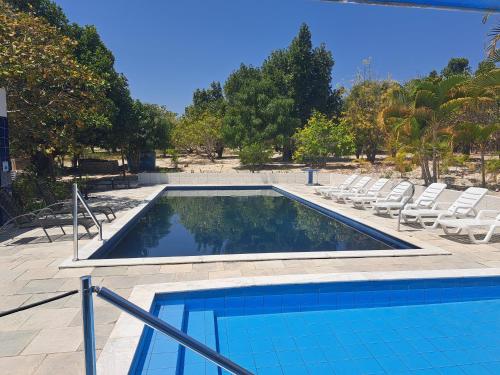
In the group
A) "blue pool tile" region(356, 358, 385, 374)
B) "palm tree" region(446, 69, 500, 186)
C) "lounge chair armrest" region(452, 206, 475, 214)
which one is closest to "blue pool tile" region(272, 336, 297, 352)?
"blue pool tile" region(356, 358, 385, 374)

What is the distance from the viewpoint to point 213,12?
4.84 meters

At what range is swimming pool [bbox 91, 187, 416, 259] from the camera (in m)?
8.13

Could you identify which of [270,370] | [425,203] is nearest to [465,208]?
[425,203]

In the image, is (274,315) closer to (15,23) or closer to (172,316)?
(172,316)

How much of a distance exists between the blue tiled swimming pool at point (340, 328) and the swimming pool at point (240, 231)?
246 centimetres

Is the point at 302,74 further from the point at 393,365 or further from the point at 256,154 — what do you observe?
the point at 393,365

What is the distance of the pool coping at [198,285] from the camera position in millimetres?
3357

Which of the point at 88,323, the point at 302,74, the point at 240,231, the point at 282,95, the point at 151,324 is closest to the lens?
the point at 151,324

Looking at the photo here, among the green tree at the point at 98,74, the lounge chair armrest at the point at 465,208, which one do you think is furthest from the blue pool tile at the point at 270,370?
the green tree at the point at 98,74

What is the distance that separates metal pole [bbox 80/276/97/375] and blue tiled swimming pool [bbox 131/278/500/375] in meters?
1.51

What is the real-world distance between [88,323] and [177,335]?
581 millimetres

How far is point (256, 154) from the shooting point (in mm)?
26188

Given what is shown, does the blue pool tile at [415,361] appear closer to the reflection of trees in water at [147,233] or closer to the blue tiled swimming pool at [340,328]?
the blue tiled swimming pool at [340,328]

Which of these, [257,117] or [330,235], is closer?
[330,235]
